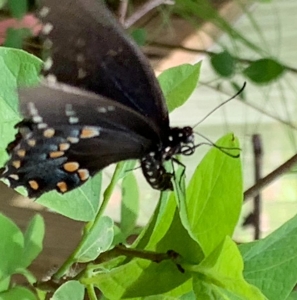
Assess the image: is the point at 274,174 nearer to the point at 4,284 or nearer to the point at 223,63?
the point at 4,284

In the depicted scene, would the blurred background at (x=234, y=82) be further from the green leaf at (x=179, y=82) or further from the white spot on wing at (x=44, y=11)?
the white spot on wing at (x=44, y=11)

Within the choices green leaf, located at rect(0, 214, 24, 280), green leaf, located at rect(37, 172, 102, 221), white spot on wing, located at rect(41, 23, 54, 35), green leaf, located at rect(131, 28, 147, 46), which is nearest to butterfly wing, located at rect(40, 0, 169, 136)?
white spot on wing, located at rect(41, 23, 54, 35)

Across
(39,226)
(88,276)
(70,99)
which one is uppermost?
(70,99)

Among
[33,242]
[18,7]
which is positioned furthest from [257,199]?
[18,7]

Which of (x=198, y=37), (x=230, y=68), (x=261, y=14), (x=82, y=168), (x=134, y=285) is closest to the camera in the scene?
(x=134, y=285)

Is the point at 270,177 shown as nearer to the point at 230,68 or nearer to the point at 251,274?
the point at 251,274

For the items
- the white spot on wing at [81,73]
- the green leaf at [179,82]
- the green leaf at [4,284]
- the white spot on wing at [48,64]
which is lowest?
the green leaf at [4,284]

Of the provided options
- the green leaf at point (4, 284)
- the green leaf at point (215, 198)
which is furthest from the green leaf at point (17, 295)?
the green leaf at point (215, 198)

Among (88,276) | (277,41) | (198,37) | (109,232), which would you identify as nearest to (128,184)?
(109,232)
